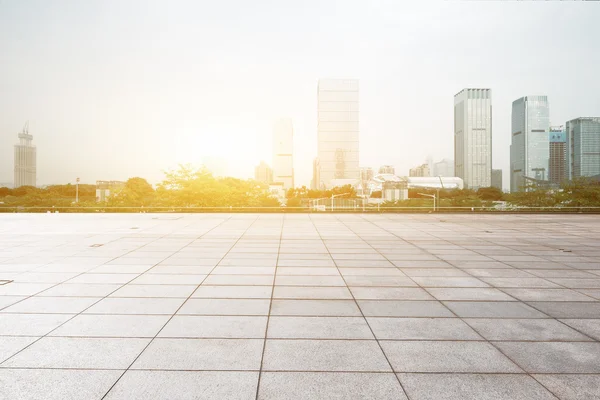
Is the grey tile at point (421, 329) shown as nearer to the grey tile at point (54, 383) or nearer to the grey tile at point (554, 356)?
the grey tile at point (554, 356)

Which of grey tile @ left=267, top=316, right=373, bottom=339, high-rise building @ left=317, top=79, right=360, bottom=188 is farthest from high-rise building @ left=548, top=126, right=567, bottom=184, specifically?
grey tile @ left=267, top=316, right=373, bottom=339

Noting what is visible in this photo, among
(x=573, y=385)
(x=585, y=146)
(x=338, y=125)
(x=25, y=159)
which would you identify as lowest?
(x=573, y=385)

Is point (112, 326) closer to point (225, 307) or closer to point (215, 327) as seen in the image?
point (215, 327)

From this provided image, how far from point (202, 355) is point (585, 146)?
16690 centimetres

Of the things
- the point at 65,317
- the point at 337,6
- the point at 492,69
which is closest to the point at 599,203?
the point at 337,6

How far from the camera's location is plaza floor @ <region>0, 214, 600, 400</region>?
3029 mm

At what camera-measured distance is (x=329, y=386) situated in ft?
9.78

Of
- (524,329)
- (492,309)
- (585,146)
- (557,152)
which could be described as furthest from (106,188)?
(557,152)

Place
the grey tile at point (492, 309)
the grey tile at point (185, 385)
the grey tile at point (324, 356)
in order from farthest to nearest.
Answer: the grey tile at point (492, 309) < the grey tile at point (324, 356) < the grey tile at point (185, 385)

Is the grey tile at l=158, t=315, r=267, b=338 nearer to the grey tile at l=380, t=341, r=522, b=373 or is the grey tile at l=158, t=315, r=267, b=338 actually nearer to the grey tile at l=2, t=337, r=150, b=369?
the grey tile at l=2, t=337, r=150, b=369

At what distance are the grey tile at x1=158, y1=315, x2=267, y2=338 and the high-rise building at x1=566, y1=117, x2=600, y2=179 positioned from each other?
152137mm

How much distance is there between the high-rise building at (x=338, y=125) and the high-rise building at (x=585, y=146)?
87794 millimetres

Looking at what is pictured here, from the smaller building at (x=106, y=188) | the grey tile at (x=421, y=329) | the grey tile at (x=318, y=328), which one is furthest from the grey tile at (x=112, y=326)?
the smaller building at (x=106, y=188)

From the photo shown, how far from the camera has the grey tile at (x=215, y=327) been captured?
4055mm
